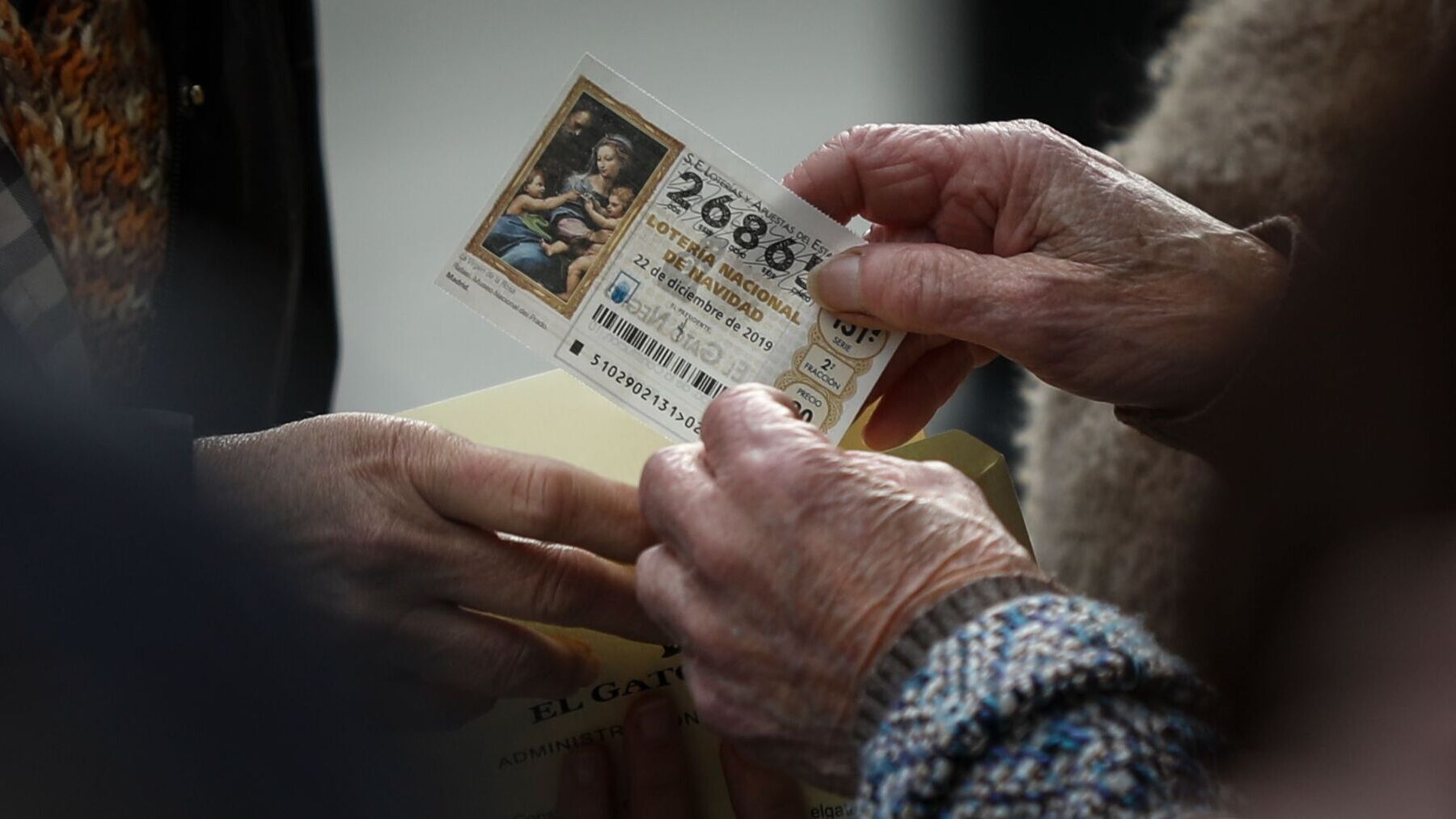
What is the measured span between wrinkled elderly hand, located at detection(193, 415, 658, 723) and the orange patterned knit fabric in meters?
0.27

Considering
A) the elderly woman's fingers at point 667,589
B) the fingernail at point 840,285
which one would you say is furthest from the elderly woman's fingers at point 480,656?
the fingernail at point 840,285

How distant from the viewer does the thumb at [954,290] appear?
37.1 inches

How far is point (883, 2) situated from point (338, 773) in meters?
1.61

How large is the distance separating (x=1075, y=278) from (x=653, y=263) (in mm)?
359

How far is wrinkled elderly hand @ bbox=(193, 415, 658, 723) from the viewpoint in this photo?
0.86m

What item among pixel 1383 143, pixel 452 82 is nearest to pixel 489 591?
pixel 1383 143

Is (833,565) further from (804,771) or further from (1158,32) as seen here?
(1158,32)

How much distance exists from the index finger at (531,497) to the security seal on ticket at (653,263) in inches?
5.3

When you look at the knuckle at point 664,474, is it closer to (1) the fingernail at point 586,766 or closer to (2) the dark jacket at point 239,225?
(1) the fingernail at point 586,766

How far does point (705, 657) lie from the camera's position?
0.75 metres

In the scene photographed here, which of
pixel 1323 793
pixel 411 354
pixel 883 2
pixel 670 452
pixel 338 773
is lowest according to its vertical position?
pixel 411 354

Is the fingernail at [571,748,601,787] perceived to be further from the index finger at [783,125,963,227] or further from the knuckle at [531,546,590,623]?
the index finger at [783,125,963,227]

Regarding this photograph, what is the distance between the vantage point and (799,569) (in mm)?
718

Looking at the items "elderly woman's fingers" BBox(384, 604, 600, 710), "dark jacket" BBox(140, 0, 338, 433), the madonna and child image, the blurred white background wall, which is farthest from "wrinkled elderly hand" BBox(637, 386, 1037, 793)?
the blurred white background wall
